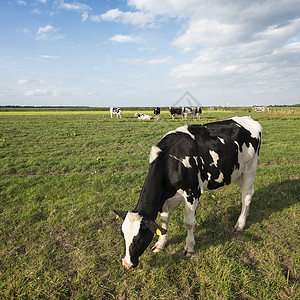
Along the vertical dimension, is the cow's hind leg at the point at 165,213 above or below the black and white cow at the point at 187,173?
below

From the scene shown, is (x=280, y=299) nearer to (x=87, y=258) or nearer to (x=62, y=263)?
(x=87, y=258)

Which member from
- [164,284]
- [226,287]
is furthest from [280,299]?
[164,284]

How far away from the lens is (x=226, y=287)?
3121 mm

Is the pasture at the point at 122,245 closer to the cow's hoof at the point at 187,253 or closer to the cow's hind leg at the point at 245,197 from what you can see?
the cow's hoof at the point at 187,253

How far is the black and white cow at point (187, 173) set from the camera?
3152 millimetres

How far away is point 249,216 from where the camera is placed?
203 inches

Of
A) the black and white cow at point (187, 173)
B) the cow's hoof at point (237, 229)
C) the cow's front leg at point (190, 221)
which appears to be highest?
the black and white cow at point (187, 173)

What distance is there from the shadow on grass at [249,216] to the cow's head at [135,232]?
47.2 inches

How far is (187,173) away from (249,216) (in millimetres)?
2697

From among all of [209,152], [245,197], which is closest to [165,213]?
[209,152]

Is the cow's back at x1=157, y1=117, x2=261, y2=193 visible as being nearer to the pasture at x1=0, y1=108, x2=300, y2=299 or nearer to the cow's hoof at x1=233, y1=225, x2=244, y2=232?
the cow's hoof at x1=233, y1=225, x2=244, y2=232

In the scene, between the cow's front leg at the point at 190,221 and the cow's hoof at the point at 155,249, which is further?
the cow's hoof at the point at 155,249

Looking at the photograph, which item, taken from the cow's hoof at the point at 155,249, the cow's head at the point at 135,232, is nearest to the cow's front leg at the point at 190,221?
the cow's hoof at the point at 155,249

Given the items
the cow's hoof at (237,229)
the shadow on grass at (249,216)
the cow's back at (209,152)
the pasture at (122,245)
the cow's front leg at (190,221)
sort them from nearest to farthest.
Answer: the pasture at (122,245) → the cow's back at (209,152) → the cow's front leg at (190,221) → the shadow on grass at (249,216) → the cow's hoof at (237,229)
